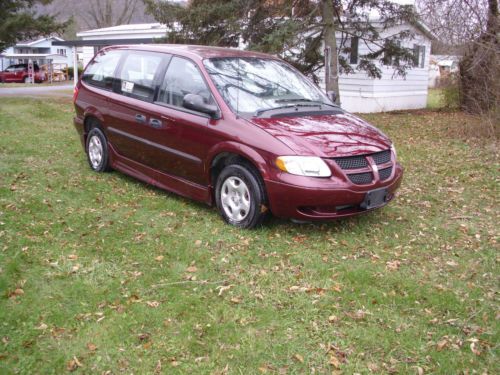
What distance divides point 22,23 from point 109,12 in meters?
35.3

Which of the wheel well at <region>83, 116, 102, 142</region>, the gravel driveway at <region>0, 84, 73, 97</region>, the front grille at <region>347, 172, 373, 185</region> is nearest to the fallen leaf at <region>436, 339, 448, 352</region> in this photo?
the front grille at <region>347, 172, 373, 185</region>

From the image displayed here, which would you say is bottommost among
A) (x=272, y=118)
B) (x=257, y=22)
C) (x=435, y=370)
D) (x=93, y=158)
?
(x=435, y=370)

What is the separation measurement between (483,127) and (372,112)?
7131mm

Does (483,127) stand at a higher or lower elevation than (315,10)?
lower

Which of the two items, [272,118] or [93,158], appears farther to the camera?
[93,158]

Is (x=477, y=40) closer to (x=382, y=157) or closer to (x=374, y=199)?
(x=382, y=157)

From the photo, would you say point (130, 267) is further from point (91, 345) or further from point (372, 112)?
point (372, 112)

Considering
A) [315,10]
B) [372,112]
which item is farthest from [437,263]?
[372,112]

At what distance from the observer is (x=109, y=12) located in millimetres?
50500

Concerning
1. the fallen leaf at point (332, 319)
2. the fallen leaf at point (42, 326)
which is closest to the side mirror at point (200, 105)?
the fallen leaf at point (332, 319)

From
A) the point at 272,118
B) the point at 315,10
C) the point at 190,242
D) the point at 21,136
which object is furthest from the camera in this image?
the point at 315,10

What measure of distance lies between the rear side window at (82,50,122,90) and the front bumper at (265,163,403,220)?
3.30m

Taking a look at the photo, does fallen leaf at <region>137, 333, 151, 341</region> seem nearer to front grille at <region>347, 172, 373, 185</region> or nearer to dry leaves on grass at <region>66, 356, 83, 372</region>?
dry leaves on grass at <region>66, 356, 83, 372</region>

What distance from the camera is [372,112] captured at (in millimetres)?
17781
